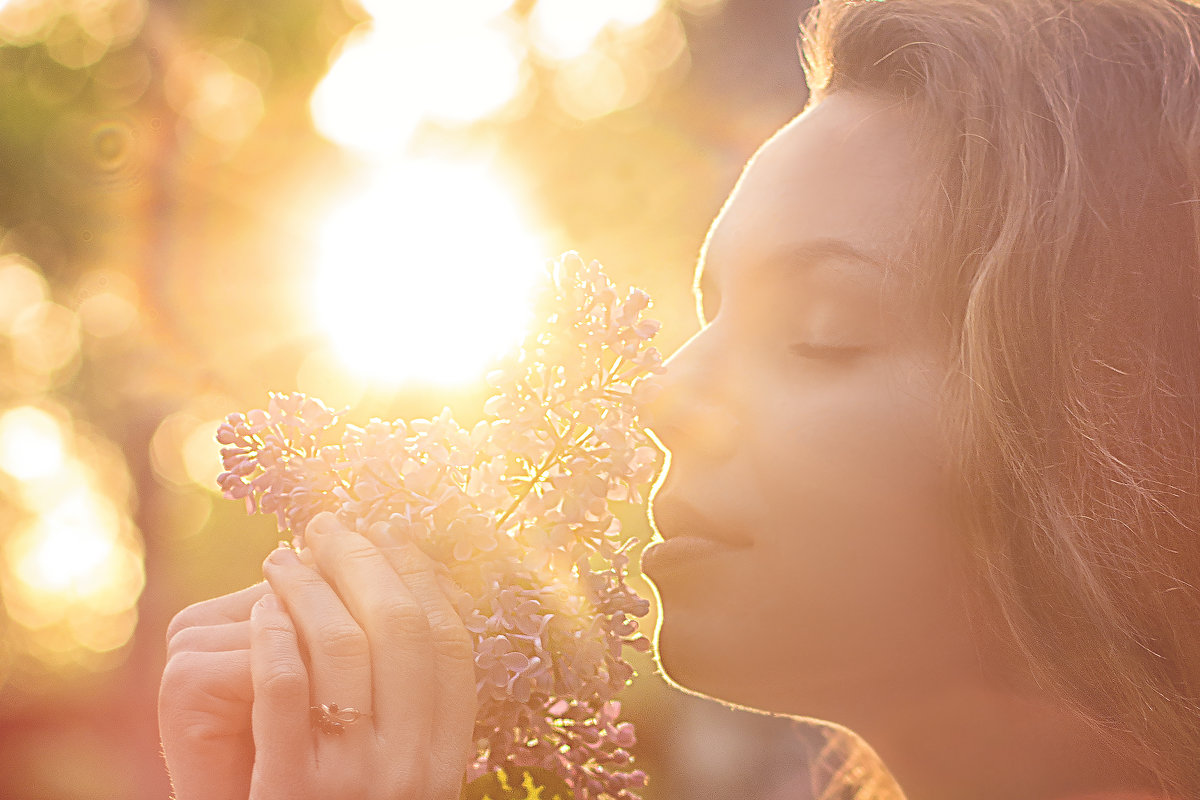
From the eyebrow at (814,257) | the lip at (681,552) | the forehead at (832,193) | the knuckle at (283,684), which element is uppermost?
the forehead at (832,193)

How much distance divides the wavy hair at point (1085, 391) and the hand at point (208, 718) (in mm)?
1545

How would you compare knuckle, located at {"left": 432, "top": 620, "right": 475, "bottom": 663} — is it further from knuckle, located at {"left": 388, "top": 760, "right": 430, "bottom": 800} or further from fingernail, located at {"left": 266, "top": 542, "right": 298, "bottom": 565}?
fingernail, located at {"left": 266, "top": 542, "right": 298, "bottom": 565}

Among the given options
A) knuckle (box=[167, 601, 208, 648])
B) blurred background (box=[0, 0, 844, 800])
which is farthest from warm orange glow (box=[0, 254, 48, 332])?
knuckle (box=[167, 601, 208, 648])

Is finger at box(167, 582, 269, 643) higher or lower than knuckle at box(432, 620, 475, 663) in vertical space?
higher

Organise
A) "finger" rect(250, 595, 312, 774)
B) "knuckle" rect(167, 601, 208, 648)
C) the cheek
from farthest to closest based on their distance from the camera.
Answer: "knuckle" rect(167, 601, 208, 648) < the cheek < "finger" rect(250, 595, 312, 774)

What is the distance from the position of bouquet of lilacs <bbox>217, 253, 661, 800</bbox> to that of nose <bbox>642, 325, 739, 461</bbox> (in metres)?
0.20

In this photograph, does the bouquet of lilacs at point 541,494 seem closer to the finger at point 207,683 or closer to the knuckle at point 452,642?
the knuckle at point 452,642

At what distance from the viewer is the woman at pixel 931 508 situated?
6.26 feet

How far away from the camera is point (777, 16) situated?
942 centimetres

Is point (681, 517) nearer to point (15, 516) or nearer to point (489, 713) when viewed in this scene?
point (489, 713)

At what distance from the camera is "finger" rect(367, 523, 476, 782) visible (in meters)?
1.89

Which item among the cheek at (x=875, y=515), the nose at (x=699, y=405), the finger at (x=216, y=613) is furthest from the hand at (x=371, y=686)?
the cheek at (x=875, y=515)

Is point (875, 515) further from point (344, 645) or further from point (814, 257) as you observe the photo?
point (344, 645)

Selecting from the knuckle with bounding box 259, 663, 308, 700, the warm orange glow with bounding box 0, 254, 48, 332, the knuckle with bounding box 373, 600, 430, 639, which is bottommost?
the knuckle with bounding box 259, 663, 308, 700
